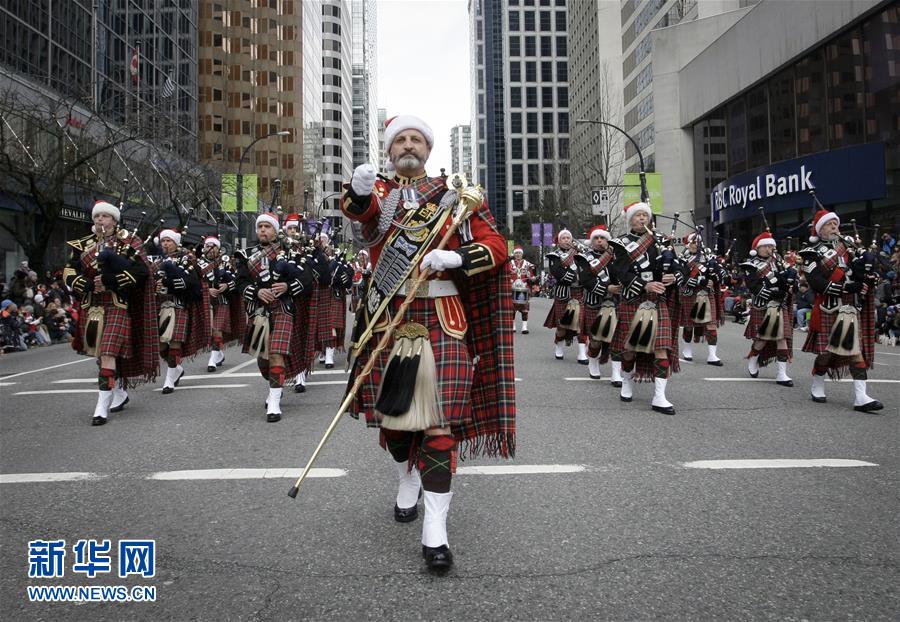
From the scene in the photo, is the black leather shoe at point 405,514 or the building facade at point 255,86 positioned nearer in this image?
the black leather shoe at point 405,514

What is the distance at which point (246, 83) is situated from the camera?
7931 cm

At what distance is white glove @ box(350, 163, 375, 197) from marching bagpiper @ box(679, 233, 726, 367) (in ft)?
30.4

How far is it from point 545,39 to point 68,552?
143105 millimetres

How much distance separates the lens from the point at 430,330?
3744 millimetres

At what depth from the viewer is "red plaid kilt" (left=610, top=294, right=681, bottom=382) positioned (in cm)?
765

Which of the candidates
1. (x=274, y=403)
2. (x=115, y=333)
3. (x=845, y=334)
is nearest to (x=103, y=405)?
(x=115, y=333)

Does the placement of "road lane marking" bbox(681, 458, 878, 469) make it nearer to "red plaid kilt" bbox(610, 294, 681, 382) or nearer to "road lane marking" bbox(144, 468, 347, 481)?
"red plaid kilt" bbox(610, 294, 681, 382)

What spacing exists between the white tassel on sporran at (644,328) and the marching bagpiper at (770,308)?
278 centimetres

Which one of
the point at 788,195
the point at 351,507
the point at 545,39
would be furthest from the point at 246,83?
the point at 351,507

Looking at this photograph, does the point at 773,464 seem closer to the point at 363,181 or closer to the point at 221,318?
the point at 363,181

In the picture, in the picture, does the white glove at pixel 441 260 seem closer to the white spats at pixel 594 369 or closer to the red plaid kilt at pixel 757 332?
the white spats at pixel 594 369

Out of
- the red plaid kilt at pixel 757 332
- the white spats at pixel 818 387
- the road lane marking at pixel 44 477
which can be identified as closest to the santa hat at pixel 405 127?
the road lane marking at pixel 44 477

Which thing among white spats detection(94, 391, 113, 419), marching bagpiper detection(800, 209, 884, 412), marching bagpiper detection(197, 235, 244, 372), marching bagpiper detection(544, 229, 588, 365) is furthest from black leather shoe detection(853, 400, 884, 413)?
marching bagpiper detection(197, 235, 244, 372)

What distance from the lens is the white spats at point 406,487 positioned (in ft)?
13.4
